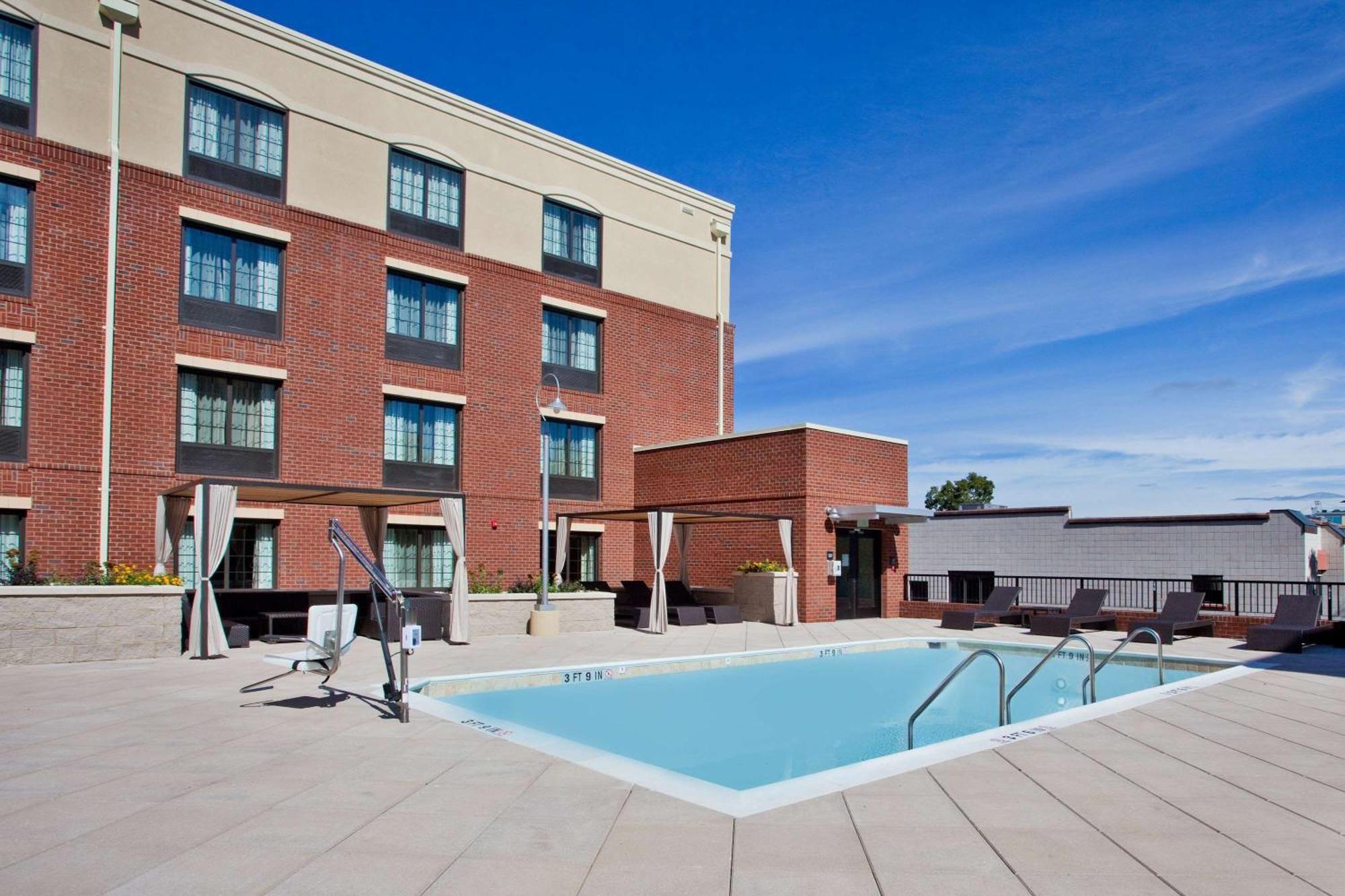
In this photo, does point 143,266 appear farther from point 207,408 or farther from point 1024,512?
point 1024,512

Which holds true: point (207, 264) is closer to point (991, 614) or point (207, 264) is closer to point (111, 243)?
point (111, 243)

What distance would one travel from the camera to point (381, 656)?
13.2 m

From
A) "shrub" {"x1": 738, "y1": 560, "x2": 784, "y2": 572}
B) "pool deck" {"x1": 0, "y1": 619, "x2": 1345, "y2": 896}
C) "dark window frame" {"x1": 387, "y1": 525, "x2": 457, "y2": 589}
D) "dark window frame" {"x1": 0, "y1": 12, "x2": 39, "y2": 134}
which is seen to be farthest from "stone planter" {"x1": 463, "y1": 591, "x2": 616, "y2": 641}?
"dark window frame" {"x1": 0, "y1": 12, "x2": 39, "y2": 134}

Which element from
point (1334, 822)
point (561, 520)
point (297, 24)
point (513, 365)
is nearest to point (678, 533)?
point (561, 520)

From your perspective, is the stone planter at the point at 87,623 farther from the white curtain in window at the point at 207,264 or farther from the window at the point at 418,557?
the window at the point at 418,557

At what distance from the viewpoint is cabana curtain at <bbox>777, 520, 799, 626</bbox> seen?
20125mm

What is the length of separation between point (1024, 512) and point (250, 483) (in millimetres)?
21466

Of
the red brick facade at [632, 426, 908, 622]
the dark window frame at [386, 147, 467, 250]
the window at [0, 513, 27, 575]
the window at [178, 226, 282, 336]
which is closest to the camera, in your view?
the window at [0, 513, 27, 575]

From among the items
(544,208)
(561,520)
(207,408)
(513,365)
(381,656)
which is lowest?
(381,656)

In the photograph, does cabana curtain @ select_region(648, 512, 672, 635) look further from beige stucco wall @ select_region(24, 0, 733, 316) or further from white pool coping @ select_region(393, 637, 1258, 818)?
beige stucco wall @ select_region(24, 0, 733, 316)

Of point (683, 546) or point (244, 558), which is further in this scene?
point (683, 546)

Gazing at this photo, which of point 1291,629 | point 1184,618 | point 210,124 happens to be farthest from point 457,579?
point 1291,629

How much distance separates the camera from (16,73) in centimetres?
1641

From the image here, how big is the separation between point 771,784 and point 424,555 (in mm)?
15852
